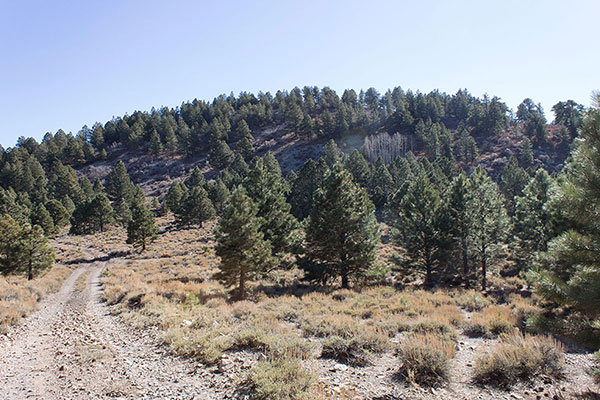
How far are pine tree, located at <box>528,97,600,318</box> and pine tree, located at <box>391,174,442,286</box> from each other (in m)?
18.6

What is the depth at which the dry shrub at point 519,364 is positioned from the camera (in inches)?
250

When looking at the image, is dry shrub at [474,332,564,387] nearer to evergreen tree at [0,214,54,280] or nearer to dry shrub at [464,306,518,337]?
dry shrub at [464,306,518,337]

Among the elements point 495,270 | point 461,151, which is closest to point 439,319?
point 495,270

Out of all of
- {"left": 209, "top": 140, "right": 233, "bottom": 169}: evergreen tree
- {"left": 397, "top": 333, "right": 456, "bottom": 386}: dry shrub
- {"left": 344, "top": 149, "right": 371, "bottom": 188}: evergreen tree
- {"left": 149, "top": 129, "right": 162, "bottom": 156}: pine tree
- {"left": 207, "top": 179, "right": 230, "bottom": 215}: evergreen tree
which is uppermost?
{"left": 149, "top": 129, "right": 162, "bottom": 156}: pine tree

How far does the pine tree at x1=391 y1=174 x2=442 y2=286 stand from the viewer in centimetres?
2347

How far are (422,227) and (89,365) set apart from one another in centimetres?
2202

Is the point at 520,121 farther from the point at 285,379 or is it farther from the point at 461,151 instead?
the point at 285,379

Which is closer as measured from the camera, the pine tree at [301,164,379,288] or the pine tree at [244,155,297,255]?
the pine tree at [301,164,379,288]

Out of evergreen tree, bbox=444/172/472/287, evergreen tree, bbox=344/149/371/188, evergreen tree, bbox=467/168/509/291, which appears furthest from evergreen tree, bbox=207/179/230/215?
evergreen tree, bbox=467/168/509/291

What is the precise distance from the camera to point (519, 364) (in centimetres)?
641

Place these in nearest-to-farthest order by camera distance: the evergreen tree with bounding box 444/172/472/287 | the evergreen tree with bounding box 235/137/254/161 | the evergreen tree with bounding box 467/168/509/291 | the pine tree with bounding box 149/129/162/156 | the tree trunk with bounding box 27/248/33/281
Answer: the evergreen tree with bounding box 444/172/472/287 < the evergreen tree with bounding box 467/168/509/291 < the tree trunk with bounding box 27/248/33/281 < the evergreen tree with bounding box 235/137/254/161 < the pine tree with bounding box 149/129/162/156

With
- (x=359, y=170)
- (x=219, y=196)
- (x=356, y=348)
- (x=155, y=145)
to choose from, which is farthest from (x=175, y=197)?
(x=356, y=348)

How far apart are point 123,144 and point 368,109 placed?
112147 mm

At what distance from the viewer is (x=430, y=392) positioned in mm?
6121
